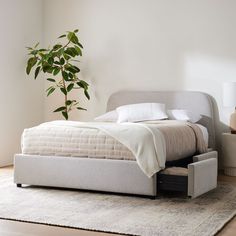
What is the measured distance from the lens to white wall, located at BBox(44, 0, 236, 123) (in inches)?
249

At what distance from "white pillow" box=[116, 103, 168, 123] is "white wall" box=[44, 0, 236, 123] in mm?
559

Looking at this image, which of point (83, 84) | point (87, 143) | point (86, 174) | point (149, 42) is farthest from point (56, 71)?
point (86, 174)

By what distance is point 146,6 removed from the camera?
21.9 feet

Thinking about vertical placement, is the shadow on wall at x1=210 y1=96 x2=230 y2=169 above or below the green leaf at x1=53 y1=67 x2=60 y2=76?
below

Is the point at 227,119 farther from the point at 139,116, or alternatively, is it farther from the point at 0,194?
the point at 0,194

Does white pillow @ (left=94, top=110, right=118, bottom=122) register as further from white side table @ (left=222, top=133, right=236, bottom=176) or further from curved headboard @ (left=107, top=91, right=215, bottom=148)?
white side table @ (left=222, top=133, right=236, bottom=176)

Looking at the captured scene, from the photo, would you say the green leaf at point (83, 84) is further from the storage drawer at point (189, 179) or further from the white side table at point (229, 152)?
the storage drawer at point (189, 179)

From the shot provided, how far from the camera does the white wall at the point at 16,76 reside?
6582mm

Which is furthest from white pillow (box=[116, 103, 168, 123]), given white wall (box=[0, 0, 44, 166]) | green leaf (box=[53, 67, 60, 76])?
white wall (box=[0, 0, 44, 166])

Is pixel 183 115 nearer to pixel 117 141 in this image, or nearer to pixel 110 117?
pixel 110 117

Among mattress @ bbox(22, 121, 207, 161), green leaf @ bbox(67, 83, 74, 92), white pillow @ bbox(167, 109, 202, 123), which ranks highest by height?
green leaf @ bbox(67, 83, 74, 92)

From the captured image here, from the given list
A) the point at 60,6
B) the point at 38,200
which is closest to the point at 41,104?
the point at 60,6

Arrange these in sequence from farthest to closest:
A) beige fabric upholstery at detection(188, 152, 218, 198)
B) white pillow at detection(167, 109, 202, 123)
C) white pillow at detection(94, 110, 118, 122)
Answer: white pillow at detection(94, 110, 118, 122)
white pillow at detection(167, 109, 202, 123)
beige fabric upholstery at detection(188, 152, 218, 198)

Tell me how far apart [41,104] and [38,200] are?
2982 millimetres
